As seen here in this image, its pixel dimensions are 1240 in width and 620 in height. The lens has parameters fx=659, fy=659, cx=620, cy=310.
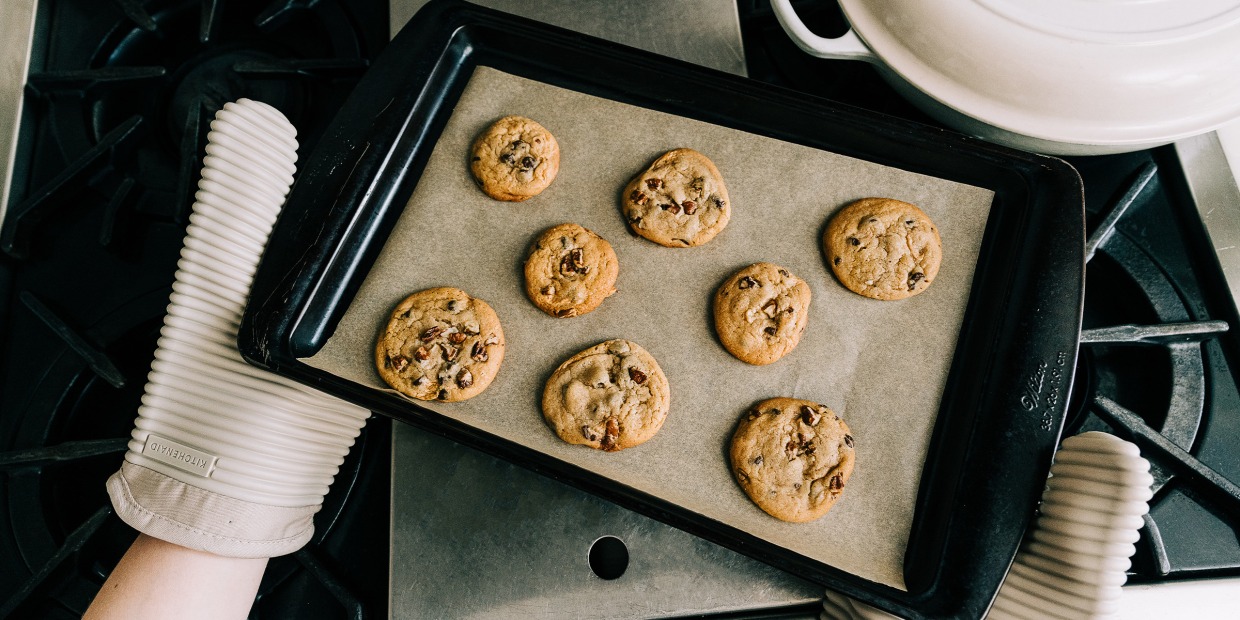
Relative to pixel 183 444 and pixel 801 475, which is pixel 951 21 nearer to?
pixel 801 475

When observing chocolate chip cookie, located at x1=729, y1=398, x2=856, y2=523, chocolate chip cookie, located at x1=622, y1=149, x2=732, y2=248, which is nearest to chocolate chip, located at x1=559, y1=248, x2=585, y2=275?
chocolate chip cookie, located at x1=622, y1=149, x2=732, y2=248

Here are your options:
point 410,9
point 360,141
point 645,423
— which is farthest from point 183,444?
point 410,9

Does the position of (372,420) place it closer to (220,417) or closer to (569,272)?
(220,417)

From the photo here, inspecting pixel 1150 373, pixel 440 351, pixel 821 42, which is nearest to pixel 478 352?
pixel 440 351

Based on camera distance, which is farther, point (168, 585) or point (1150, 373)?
point (1150, 373)

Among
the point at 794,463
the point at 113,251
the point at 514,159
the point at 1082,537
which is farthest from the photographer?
the point at 113,251

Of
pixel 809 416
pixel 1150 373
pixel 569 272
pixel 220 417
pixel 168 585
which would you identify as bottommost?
pixel 168 585

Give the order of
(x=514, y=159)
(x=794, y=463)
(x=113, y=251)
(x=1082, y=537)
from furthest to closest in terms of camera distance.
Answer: (x=113, y=251)
(x=514, y=159)
(x=794, y=463)
(x=1082, y=537)
